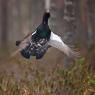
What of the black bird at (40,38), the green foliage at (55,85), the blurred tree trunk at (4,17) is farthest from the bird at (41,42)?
the blurred tree trunk at (4,17)

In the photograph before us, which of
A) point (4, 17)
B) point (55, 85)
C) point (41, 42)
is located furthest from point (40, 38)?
point (4, 17)

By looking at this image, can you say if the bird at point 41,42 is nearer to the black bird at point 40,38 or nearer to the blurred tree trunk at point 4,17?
the black bird at point 40,38

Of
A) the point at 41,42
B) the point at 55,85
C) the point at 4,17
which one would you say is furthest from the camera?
the point at 4,17

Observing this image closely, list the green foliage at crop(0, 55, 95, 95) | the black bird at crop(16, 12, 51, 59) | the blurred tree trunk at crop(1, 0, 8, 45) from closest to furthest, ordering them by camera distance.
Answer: the green foliage at crop(0, 55, 95, 95)
the black bird at crop(16, 12, 51, 59)
the blurred tree trunk at crop(1, 0, 8, 45)

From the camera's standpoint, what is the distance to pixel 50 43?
25.8ft

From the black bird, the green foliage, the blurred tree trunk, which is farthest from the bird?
the blurred tree trunk

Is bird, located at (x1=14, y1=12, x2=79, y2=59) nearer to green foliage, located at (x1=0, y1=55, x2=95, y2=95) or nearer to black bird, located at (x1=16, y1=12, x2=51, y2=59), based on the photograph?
black bird, located at (x1=16, y1=12, x2=51, y2=59)

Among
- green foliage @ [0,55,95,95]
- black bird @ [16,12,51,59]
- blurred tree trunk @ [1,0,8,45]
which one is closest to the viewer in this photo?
green foliage @ [0,55,95,95]

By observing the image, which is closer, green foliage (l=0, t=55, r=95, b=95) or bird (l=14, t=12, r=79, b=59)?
green foliage (l=0, t=55, r=95, b=95)

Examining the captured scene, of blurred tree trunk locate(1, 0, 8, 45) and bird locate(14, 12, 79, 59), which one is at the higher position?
bird locate(14, 12, 79, 59)

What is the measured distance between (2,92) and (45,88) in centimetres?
65

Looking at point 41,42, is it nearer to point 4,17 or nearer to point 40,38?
point 40,38

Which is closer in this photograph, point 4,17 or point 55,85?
Result: point 55,85

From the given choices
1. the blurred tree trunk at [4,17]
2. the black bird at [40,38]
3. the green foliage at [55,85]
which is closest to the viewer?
the green foliage at [55,85]
